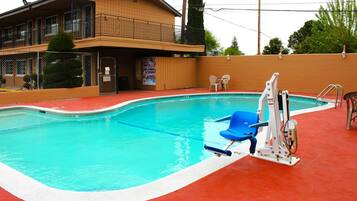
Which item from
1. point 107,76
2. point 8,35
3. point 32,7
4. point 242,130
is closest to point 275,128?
point 242,130

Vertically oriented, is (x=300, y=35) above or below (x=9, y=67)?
above

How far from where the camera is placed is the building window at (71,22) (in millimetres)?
19234

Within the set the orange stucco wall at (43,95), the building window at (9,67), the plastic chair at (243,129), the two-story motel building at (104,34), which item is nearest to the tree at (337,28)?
the two-story motel building at (104,34)

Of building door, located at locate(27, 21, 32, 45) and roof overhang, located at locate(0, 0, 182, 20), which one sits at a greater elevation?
roof overhang, located at locate(0, 0, 182, 20)

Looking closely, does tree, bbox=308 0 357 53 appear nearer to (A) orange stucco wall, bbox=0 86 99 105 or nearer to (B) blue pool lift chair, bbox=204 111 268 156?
(A) orange stucco wall, bbox=0 86 99 105

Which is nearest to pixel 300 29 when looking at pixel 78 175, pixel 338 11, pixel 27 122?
pixel 338 11

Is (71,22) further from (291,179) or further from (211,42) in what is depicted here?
(211,42)

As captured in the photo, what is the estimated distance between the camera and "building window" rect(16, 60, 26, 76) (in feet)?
81.4

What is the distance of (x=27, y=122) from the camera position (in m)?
11.1

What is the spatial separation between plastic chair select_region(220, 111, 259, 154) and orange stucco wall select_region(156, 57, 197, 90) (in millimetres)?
14633

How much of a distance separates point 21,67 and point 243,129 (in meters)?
23.4

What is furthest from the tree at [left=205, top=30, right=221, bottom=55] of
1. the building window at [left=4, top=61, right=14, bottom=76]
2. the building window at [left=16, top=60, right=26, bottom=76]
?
the building window at [left=16, top=60, right=26, bottom=76]

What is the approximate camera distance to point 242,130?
18.7 ft

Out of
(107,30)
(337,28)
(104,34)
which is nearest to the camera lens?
(104,34)
